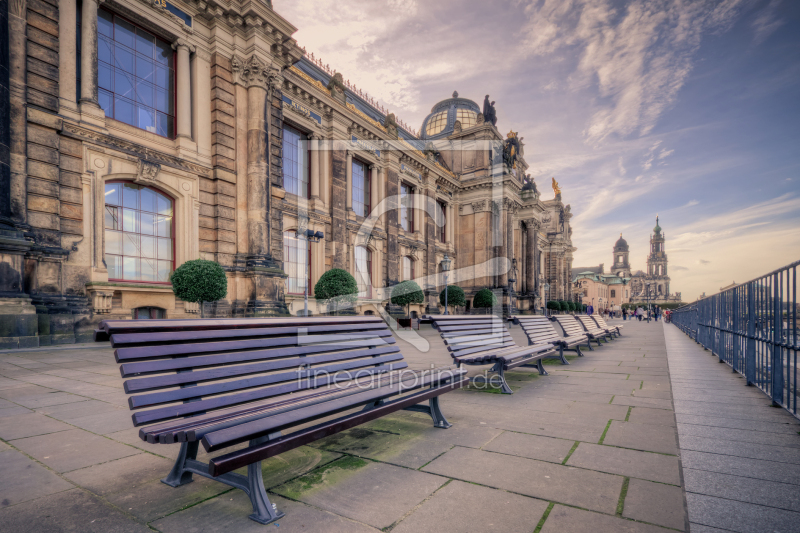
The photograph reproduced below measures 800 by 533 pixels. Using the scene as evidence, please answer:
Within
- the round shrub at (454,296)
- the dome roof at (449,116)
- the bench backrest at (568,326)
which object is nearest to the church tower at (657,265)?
the dome roof at (449,116)

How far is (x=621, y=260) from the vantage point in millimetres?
139125

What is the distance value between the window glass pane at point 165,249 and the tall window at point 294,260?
203 inches

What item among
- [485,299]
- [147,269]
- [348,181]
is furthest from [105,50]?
[485,299]

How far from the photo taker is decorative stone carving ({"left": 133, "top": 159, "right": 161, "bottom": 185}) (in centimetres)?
1222

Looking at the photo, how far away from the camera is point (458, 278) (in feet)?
108

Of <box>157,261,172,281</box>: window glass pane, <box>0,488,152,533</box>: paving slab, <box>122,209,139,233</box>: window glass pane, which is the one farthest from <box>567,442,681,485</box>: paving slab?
<box>122,209,139,233</box>: window glass pane

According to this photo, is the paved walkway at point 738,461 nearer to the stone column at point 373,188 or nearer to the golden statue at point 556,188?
the stone column at point 373,188

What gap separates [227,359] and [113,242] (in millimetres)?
11783

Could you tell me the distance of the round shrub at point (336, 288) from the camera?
55.3ft

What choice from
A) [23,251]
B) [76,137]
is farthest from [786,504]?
[76,137]

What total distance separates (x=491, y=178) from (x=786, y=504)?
32.5 meters

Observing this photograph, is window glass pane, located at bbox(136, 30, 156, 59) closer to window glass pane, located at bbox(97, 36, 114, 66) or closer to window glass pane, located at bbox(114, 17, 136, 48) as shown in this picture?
window glass pane, located at bbox(114, 17, 136, 48)

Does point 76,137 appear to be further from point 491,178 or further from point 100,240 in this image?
point 491,178

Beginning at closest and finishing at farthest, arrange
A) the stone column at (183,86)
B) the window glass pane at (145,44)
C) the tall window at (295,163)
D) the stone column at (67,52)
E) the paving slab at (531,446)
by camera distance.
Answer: the paving slab at (531,446) < the stone column at (67,52) < the window glass pane at (145,44) < the stone column at (183,86) < the tall window at (295,163)
